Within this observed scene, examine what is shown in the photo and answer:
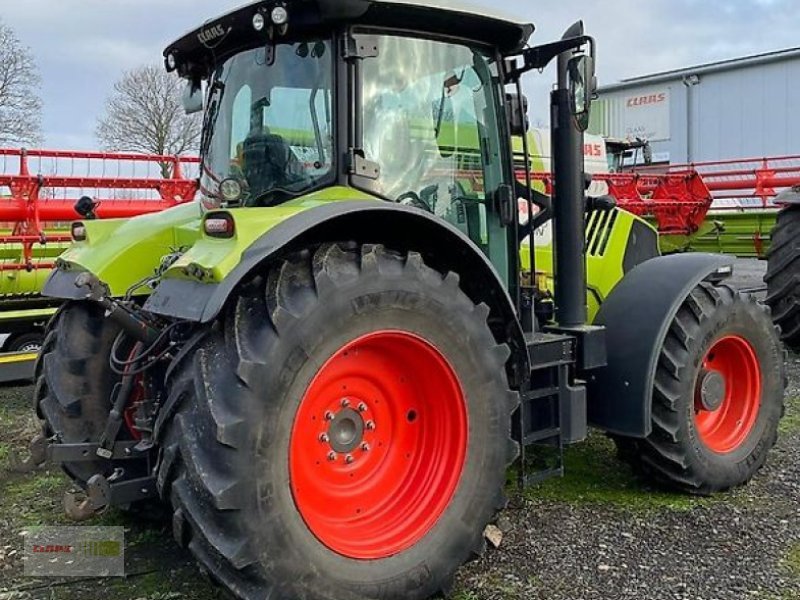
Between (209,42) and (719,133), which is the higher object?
(719,133)

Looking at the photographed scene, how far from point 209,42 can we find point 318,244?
1.28m

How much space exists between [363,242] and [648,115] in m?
25.3

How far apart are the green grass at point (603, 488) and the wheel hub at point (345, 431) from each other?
1.40 m

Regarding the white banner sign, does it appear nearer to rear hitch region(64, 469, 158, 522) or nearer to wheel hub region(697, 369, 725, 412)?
wheel hub region(697, 369, 725, 412)

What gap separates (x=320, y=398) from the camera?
289 centimetres

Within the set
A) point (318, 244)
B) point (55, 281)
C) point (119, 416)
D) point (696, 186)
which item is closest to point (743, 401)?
point (318, 244)

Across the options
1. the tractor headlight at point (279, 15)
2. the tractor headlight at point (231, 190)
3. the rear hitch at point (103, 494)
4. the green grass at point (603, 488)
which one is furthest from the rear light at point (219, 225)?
the green grass at point (603, 488)

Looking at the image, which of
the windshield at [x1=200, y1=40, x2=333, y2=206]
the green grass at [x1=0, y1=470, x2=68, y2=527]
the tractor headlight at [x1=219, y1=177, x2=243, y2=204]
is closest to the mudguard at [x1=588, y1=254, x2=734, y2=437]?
the windshield at [x1=200, y1=40, x2=333, y2=206]

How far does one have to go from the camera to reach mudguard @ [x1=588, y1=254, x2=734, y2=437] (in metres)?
3.79

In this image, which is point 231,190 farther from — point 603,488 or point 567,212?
point 603,488

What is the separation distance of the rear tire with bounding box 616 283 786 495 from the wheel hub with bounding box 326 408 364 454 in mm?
1653

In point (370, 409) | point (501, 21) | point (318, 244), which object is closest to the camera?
point (318, 244)

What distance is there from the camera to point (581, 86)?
364 centimetres

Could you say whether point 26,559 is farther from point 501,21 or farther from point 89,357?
point 501,21
